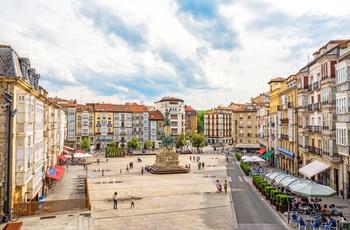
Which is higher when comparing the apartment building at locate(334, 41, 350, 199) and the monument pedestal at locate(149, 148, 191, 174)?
the apartment building at locate(334, 41, 350, 199)

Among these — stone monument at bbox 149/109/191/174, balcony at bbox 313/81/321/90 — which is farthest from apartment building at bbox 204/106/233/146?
balcony at bbox 313/81/321/90

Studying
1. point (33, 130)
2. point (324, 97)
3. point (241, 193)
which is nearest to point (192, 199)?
point (241, 193)

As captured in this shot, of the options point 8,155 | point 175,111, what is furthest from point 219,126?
point 8,155

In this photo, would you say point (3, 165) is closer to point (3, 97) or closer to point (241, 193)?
point (3, 97)

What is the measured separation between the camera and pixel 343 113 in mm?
29000

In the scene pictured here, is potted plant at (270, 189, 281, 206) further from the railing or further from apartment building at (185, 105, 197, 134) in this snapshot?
apartment building at (185, 105, 197, 134)

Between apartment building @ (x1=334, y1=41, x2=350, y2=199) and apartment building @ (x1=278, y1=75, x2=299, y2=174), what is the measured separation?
15.7 m

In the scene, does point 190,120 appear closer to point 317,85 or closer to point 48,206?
point 317,85

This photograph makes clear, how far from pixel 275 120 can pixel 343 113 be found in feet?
106

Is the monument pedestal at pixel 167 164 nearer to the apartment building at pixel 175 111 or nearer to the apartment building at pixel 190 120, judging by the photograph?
the apartment building at pixel 175 111

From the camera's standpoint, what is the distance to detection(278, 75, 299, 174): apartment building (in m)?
46.9

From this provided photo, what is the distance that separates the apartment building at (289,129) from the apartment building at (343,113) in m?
15.7

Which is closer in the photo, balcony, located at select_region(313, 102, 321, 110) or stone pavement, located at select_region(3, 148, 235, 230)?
stone pavement, located at select_region(3, 148, 235, 230)

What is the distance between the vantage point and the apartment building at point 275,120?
57.6 meters
